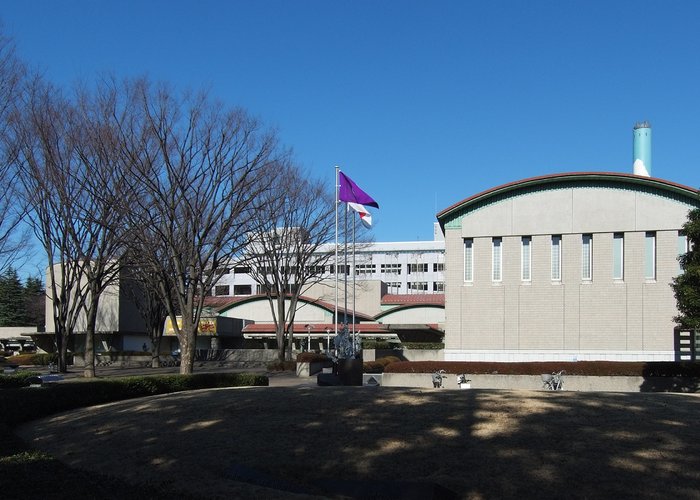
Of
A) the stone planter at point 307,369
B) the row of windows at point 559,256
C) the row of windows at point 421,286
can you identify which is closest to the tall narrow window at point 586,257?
the row of windows at point 559,256

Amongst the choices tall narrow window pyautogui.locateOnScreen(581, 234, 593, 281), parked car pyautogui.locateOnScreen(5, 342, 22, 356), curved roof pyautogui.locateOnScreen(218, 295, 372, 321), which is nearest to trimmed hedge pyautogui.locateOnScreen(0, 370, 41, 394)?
tall narrow window pyautogui.locateOnScreen(581, 234, 593, 281)

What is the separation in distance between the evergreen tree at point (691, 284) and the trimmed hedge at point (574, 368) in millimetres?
5830

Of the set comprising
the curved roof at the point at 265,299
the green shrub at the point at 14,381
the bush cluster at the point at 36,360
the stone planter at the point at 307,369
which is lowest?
the bush cluster at the point at 36,360

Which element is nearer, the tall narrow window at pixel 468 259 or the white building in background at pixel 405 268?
the tall narrow window at pixel 468 259

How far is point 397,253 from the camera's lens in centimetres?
11256

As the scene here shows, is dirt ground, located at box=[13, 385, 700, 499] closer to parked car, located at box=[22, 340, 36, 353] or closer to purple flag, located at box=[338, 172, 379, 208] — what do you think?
purple flag, located at box=[338, 172, 379, 208]

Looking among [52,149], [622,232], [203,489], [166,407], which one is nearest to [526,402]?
[203,489]

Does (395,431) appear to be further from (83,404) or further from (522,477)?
(83,404)

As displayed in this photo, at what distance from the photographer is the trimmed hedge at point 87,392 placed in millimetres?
15908

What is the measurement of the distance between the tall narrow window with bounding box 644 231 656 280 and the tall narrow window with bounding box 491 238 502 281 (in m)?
7.09

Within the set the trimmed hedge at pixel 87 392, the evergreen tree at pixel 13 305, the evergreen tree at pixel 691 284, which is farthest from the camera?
the evergreen tree at pixel 13 305

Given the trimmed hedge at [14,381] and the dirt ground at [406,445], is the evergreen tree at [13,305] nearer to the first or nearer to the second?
the trimmed hedge at [14,381]

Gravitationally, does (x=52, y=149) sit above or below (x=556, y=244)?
above

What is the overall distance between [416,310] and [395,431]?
180ft
